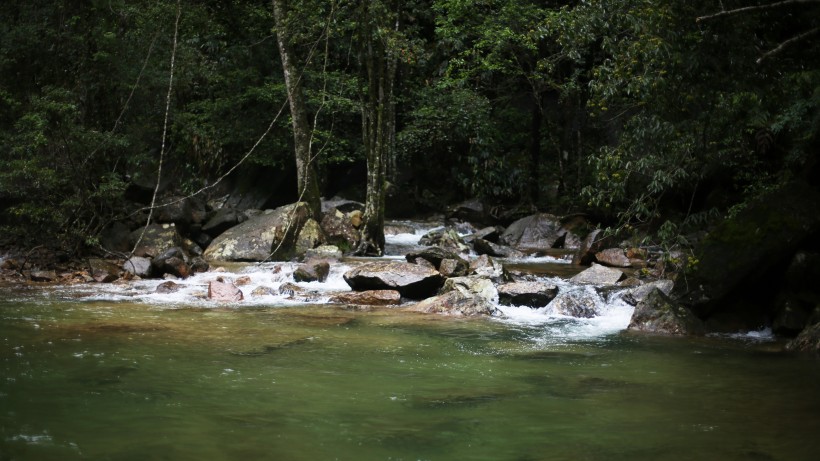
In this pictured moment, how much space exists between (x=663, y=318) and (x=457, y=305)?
2798 mm

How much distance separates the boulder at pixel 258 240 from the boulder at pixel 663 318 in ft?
25.1

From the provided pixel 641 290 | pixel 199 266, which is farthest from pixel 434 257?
pixel 199 266

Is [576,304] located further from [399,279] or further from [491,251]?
[491,251]

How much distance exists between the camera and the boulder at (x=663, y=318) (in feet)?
30.0

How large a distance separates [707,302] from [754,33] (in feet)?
11.5

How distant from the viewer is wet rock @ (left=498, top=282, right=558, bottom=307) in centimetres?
1095

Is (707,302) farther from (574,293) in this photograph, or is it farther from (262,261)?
(262,261)

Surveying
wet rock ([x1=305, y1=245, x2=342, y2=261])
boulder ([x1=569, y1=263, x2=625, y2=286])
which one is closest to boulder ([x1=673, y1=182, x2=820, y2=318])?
boulder ([x1=569, y1=263, x2=625, y2=286])

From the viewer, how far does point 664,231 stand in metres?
8.41

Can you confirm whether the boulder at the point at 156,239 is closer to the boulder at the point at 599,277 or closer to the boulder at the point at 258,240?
the boulder at the point at 258,240

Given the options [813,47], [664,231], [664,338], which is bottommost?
[664,338]

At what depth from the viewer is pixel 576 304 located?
10.7 metres

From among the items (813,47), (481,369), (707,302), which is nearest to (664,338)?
(707,302)

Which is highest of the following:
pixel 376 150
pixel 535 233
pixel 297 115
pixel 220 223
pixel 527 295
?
pixel 297 115
